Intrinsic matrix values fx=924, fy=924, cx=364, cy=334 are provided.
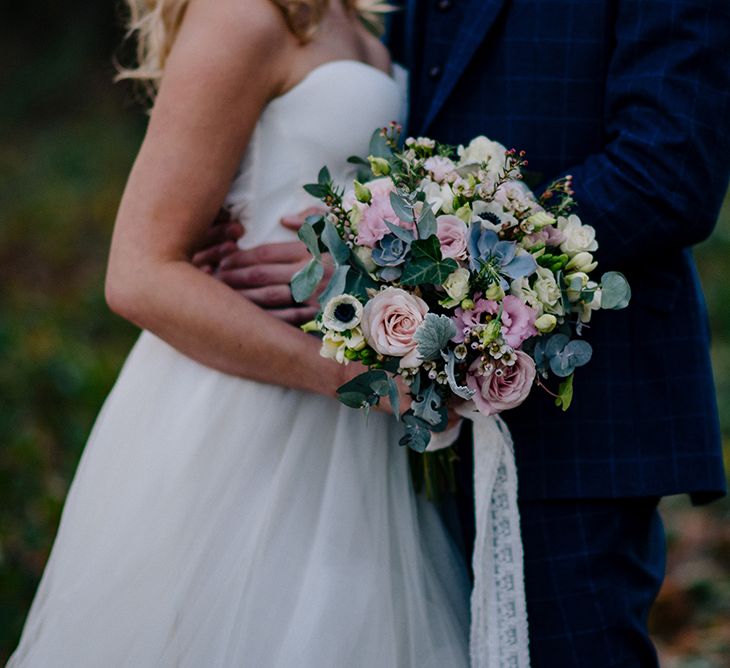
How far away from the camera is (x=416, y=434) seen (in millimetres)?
1634

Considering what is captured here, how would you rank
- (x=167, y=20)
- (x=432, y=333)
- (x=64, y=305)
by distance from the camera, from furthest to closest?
(x=64, y=305) → (x=167, y=20) → (x=432, y=333)

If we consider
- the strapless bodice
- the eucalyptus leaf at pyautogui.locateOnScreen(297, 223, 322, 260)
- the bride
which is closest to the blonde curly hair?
the bride

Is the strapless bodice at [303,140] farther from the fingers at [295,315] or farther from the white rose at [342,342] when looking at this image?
the white rose at [342,342]

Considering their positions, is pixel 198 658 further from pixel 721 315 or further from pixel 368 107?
pixel 721 315

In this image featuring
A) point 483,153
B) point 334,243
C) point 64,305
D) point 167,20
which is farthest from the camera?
point 64,305

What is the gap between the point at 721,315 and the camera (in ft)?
19.6

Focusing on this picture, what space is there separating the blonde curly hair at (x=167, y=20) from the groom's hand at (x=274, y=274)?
0.41 meters

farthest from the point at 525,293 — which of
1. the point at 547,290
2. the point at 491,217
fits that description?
the point at 491,217

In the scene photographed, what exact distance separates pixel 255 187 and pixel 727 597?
→ 107 inches

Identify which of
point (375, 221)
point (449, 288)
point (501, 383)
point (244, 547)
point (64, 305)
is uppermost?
point (64, 305)

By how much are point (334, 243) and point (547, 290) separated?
38 centimetres

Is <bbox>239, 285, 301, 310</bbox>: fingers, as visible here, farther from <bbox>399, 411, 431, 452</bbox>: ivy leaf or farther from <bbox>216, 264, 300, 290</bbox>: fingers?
<bbox>399, 411, 431, 452</bbox>: ivy leaf

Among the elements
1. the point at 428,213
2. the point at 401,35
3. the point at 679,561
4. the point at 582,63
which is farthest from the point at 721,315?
the point at 428,213

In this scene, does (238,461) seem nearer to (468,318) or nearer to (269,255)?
(269,255)
